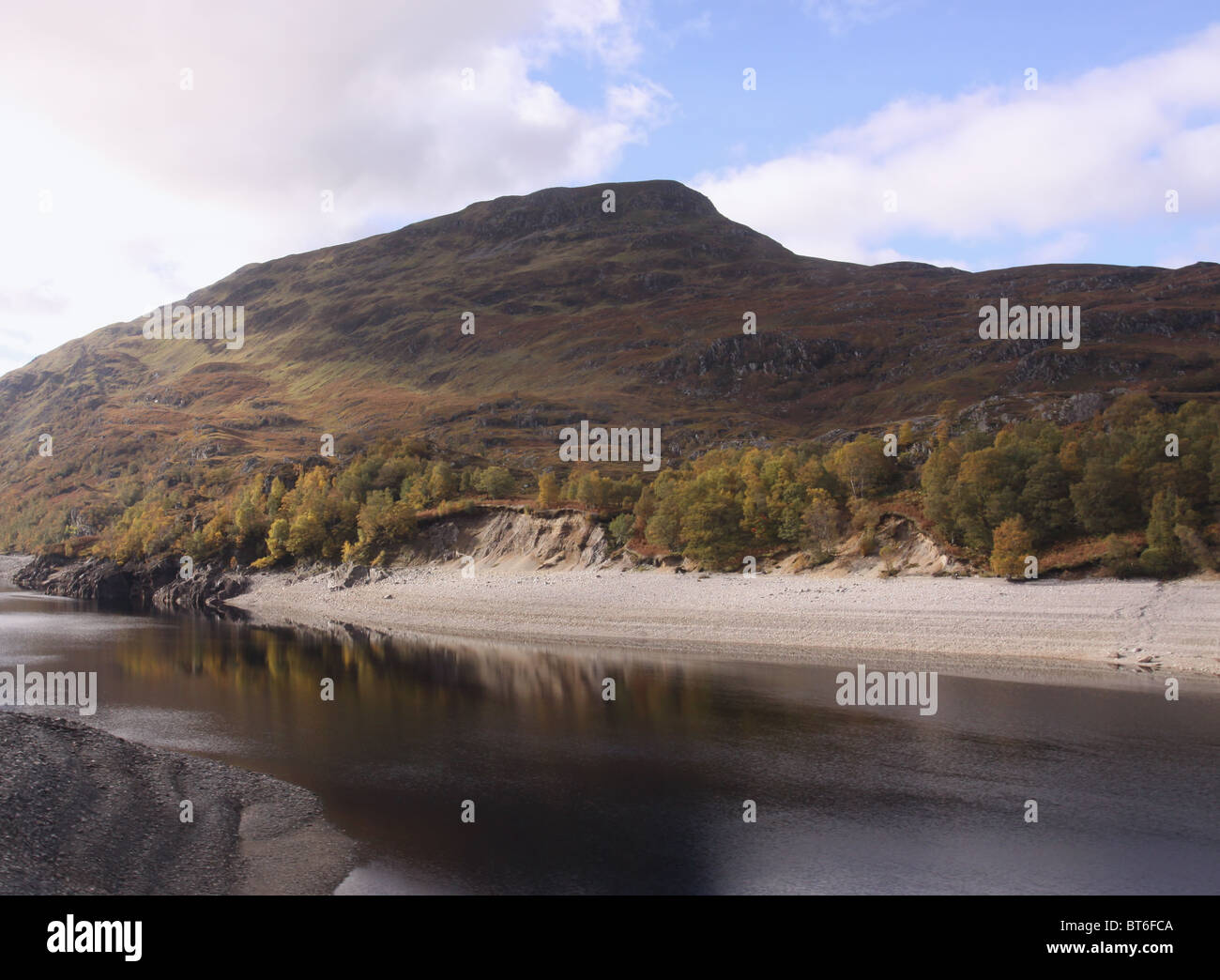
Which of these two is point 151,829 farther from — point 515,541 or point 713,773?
point 515,541

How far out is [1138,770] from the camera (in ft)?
79.7

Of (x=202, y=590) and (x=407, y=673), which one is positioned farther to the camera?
(x=202, y=590)

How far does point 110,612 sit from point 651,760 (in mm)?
70246

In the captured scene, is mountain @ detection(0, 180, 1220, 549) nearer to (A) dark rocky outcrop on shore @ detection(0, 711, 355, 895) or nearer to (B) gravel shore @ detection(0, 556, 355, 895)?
(A) dark rocky outcrop on shore @ detection(0, 711, 355, 895)

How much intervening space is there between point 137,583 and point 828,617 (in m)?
81.8

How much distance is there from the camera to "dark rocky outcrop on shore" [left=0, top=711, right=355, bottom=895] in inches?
654

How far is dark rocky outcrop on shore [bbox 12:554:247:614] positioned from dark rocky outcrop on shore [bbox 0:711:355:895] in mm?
58198

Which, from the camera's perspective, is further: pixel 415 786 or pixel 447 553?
pixel 447 553

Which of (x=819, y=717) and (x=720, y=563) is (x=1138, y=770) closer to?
Answer: (x=819, y=717)

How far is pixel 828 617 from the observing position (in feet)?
159

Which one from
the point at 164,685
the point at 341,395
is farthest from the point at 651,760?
the point at 341,395

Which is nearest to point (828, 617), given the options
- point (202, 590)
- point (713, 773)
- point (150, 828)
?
point (713, 773)

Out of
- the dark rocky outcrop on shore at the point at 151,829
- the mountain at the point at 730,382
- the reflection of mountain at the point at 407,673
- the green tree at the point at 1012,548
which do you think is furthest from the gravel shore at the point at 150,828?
the mountain at the point at 730,382

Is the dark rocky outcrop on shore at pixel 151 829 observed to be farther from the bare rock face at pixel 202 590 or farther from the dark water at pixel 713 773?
the bare rock face at pixel 202 590
